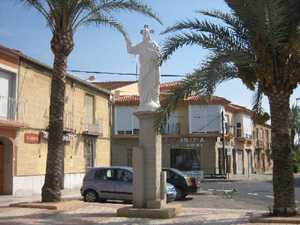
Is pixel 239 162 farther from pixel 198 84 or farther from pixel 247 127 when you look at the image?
pixel 198 84

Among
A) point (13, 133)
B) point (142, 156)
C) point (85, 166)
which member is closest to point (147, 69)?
point (142, 156)

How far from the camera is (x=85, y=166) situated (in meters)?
31.0

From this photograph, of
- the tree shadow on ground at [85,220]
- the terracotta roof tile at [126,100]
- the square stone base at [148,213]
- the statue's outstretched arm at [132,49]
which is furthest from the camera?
the terracotta roof tile at [126,100]

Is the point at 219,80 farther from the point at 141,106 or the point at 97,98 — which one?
the point at 97,98

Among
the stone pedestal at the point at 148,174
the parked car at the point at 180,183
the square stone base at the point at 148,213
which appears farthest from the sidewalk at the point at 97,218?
the parked car at the point at 180,183

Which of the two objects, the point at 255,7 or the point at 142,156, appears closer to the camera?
the point at 255,7

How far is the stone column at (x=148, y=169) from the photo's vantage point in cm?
1408

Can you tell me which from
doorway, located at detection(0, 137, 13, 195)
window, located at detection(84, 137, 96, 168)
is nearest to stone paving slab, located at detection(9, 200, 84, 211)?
doorway, located at detection(0, 137, 13, 195)

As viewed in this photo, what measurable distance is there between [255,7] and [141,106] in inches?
161

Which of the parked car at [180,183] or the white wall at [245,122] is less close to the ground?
the white wall at [245,122]

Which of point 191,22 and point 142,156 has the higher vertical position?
point 191,22

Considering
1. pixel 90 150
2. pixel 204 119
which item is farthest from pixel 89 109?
pixel 204 119

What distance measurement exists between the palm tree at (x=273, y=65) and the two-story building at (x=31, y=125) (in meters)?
12.3

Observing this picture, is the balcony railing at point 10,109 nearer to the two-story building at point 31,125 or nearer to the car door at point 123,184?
the two-story building at point 31,125
